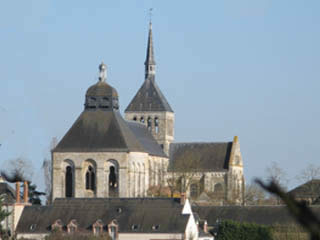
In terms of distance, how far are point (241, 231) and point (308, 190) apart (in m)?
35.2

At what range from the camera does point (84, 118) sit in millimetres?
85312

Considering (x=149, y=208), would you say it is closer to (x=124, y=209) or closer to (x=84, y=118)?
(x=124, y=209)

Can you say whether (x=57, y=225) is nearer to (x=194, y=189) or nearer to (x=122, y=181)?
(x=122, y=181)

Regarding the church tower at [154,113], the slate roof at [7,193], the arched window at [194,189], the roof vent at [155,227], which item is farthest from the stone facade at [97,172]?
the roof vent at [155,227]

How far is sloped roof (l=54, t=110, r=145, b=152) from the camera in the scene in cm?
8288

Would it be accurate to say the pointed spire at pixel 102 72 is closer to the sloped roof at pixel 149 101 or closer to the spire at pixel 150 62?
the sloped roof at pixel 149 101

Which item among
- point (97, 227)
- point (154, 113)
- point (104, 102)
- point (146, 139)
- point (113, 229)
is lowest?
point (113, 229)

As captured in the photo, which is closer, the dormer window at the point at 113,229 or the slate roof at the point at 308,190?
the dormer window at the point at 113,229

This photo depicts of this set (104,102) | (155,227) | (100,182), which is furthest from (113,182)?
(155,227)

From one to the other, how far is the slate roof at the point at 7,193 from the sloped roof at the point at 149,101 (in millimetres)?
43943

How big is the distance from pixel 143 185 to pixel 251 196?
11.1 meters

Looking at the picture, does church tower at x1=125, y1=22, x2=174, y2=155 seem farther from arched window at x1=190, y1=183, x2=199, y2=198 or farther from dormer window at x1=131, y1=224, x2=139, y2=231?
dormer window at x1=131, y1=224, x2=139, y2=231

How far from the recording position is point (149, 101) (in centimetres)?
10712

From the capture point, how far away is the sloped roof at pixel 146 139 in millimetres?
93044
